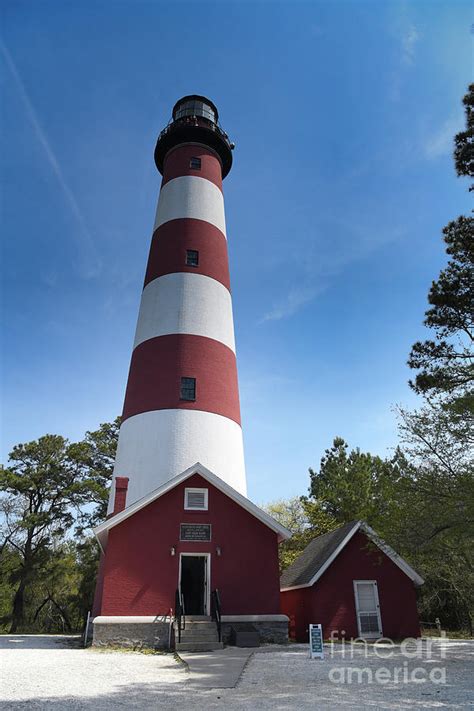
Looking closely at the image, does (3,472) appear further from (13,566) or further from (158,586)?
(158,586)

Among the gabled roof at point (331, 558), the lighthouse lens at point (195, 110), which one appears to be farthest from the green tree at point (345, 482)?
the lighthouse lens at point (195, 110)

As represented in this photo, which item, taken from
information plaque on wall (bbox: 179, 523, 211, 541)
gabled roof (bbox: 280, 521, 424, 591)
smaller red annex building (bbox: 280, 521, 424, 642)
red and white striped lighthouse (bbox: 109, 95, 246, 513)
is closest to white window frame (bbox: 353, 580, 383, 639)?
smaller red annex building (bbox: 280, 521, 424, 642)

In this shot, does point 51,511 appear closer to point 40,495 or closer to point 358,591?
point 40,495

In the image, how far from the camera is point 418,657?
10.7m

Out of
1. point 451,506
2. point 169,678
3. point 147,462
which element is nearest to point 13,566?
point 147,462

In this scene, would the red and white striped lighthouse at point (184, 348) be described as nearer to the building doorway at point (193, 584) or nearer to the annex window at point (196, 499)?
the annex window at point (196, 499)

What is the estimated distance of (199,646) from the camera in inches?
481

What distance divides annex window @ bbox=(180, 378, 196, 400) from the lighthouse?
0.04 metres

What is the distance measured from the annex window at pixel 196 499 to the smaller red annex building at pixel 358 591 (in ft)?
12.6

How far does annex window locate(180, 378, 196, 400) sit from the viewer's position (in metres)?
16.9

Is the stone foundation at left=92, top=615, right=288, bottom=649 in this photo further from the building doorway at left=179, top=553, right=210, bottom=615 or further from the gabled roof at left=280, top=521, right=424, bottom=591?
the gabled roof at left=280, top=521, right=424, bottom=591

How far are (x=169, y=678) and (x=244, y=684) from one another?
150 cm

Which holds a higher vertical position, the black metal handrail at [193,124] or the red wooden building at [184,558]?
the black metal handrail at [193,124]

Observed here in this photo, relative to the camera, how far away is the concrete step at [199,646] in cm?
1216
